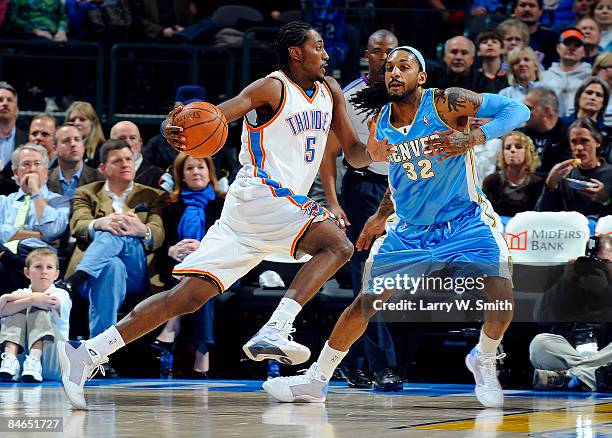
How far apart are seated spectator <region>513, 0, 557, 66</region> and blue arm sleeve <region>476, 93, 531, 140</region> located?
550cm

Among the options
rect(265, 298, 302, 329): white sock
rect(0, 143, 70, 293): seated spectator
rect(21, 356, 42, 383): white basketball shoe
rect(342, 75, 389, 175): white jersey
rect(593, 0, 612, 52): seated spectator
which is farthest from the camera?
rect(593, 0, 612, 52): seated spectator

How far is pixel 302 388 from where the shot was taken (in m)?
6.89

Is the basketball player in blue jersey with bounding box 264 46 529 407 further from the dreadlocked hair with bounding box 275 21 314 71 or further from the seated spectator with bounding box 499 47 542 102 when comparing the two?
the seated spectator with bounding box 499 47 542 102

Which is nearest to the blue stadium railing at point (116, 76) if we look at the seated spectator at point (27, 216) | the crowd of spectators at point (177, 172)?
the crowd of spectators at point (177, 172)

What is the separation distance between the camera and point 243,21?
12.8 metres

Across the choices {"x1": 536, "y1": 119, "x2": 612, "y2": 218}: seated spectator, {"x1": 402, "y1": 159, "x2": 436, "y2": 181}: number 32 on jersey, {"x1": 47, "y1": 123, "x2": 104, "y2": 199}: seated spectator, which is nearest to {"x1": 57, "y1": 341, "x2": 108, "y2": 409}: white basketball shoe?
{"x1": 402, "y1": 159, "x2": 436, "y2": 181}: number 32 on jersey

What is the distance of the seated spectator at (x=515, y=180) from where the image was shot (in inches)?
366

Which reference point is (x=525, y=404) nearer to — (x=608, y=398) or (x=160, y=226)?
(x=608, y=398)

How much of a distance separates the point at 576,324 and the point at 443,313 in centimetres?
97

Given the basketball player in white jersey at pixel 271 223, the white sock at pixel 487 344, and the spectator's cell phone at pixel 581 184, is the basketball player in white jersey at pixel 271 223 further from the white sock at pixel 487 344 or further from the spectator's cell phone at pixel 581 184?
the spectator's cell phone at pixel 581 184

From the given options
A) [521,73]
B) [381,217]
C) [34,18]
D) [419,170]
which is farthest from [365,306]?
[34,18]

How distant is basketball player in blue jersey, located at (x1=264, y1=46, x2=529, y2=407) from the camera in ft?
22.0

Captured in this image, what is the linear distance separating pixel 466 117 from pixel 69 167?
4.32 m

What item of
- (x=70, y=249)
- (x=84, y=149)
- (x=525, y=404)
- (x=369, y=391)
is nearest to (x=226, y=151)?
(x=84, y=149)
